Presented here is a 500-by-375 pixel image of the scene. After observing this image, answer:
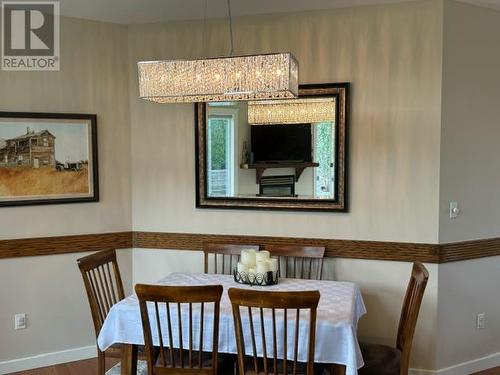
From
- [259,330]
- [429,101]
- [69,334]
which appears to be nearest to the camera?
[259,330]

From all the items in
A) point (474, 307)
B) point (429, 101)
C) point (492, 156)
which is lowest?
point (474, 307)

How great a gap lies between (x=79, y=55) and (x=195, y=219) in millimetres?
1547

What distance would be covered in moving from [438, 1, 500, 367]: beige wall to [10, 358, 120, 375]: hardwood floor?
253cm

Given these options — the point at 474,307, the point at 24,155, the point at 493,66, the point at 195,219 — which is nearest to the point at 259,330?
the point at 195,219

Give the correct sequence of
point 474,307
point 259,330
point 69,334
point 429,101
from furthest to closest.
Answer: point 69,334
point 474,307
point 429,101
point 259,330

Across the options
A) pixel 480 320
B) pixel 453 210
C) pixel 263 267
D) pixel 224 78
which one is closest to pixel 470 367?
pixel 480 320

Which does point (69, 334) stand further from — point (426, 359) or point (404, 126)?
point (404, 126)

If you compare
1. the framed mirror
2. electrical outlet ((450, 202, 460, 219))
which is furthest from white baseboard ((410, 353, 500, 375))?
the framed mirror

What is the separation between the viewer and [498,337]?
12.5 feet

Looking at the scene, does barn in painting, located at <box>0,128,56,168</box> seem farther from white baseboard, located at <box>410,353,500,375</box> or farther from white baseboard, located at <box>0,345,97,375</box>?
white baseboard, located at <box>410,353,500,375</box>

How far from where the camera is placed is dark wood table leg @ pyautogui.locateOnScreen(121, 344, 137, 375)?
9.02 feet

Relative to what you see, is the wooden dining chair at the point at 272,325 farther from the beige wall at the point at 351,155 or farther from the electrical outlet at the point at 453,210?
the electrical outlet at the point at 453,210

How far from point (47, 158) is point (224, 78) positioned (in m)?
1.80

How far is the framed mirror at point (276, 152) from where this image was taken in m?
3.66
